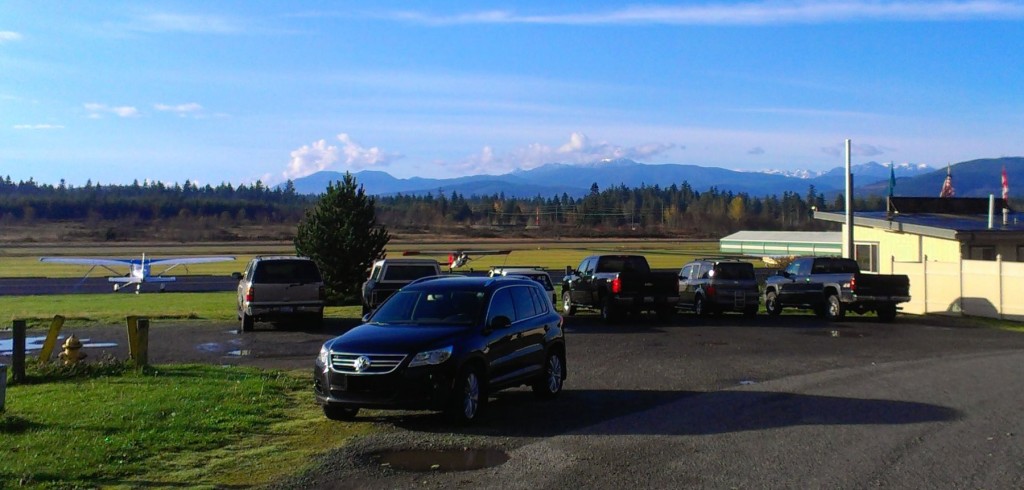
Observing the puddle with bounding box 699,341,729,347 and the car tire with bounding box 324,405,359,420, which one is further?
the puddle with bounding box 699,341,729,347

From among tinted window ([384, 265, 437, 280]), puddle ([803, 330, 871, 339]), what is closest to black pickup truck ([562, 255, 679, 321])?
puddle ([803, 330, 871, 339])

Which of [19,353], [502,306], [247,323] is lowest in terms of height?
[247,323]

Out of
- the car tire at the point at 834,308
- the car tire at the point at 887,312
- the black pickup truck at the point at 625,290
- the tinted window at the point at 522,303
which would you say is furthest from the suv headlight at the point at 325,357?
the car tire at the point at 887,312

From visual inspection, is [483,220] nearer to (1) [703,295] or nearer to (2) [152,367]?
(1) [703,295]

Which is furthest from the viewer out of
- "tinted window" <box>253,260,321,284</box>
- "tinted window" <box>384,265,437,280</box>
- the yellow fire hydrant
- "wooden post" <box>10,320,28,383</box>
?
"tinted window" <box>384,265,437,280</box>

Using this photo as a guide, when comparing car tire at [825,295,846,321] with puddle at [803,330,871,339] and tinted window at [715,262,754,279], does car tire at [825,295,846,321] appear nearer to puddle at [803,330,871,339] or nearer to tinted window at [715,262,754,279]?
tinted window at [715,262,754,279]

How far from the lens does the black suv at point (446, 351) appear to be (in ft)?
33.4

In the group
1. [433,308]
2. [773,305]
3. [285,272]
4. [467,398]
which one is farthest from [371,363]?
[773,305]

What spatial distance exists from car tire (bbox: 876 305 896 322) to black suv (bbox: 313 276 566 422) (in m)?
17.8

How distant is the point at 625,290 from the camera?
26344 millimetres

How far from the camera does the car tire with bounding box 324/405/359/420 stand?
10547mm

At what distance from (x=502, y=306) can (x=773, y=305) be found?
2101 centimetres

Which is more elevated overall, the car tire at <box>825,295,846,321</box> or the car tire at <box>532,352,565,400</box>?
the car tire at <box>532,352,565,400</box>

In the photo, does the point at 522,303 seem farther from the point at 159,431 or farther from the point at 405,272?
the point at 405,272
